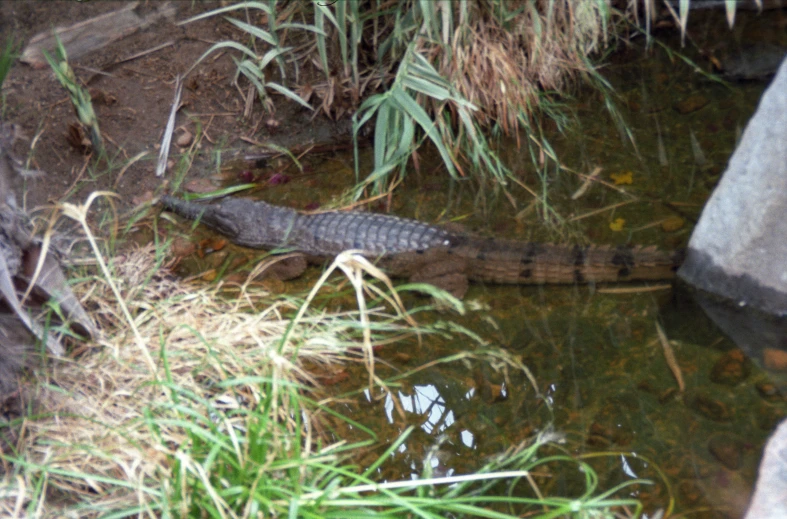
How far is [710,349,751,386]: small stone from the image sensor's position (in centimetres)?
275

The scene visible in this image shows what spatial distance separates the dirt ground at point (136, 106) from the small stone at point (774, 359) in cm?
270

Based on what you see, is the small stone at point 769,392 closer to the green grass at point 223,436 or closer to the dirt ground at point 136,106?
the green grass at point 223,436

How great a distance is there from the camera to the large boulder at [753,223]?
292 centimetres

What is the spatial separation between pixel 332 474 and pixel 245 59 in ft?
10.2

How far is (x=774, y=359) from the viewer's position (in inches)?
110

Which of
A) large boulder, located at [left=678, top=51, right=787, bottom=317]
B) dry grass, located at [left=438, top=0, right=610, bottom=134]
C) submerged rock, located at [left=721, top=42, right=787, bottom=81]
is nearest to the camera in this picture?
large boulder, located at [left=678, top=51, right=787, bottom=317]

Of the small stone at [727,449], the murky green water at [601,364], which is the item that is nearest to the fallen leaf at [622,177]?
the murky green water at [601,364]

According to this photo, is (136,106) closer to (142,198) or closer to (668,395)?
(142,198)

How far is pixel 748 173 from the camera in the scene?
2.98 meters

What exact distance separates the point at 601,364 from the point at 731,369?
496 millimetres

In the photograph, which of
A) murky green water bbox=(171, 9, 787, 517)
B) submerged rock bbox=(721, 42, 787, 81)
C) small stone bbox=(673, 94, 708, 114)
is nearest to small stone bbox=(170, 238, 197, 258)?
murky green water bbox=(171, 9, 787, 517)

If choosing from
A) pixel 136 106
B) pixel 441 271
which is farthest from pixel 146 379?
pixel 136 106

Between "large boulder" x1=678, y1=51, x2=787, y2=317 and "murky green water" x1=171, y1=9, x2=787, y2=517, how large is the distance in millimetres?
220

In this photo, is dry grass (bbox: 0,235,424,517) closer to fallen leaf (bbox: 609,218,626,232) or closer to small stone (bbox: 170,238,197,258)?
small stone (bbox: 170,238,197,258)
